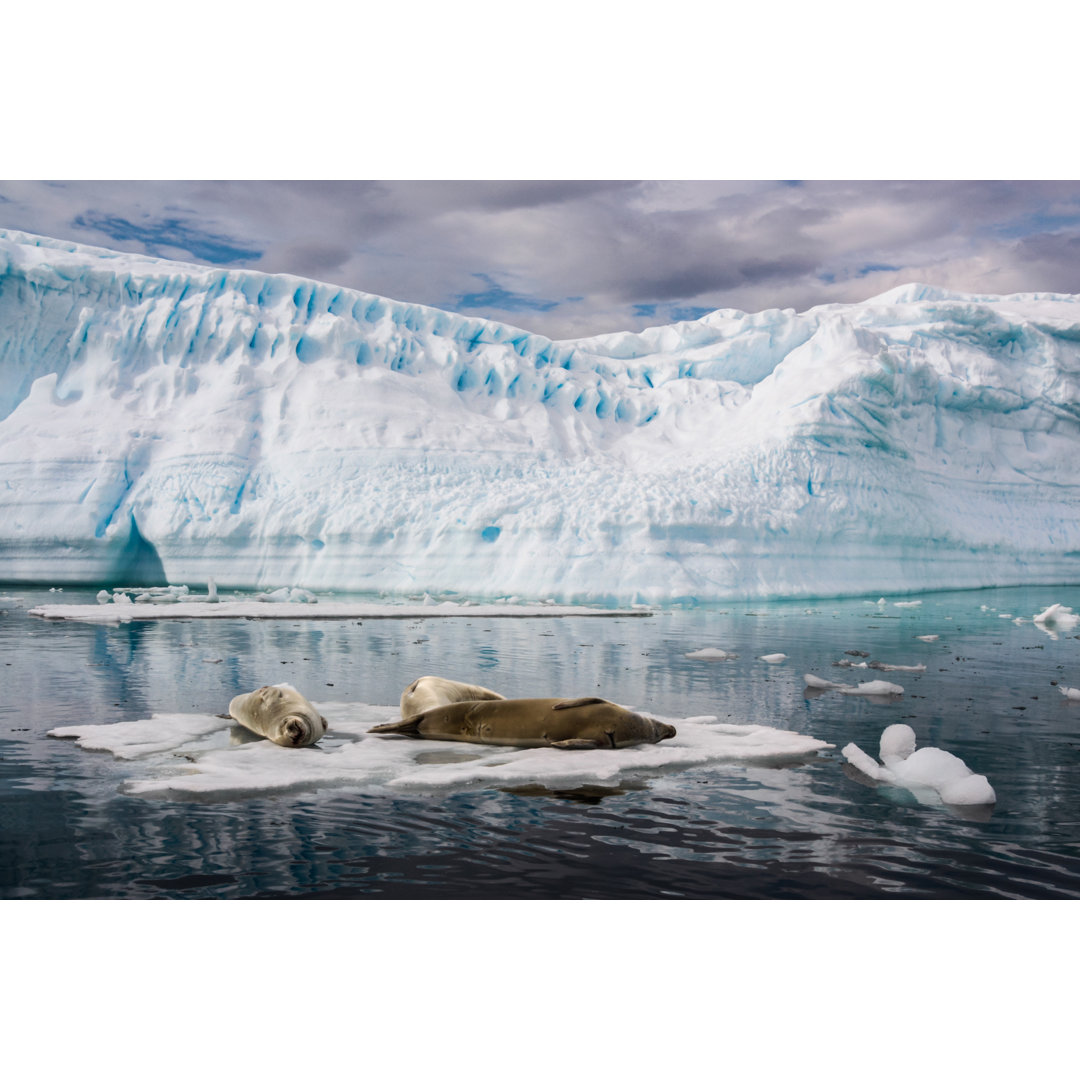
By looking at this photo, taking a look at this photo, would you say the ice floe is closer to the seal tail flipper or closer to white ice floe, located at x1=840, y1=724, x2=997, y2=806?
the seal tail flipper

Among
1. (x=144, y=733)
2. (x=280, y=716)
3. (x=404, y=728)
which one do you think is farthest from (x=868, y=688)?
(x=144, y=733)

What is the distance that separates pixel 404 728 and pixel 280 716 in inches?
23.5

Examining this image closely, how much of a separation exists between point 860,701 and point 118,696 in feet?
15.2

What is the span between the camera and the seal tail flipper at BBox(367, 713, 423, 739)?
4.73 metres

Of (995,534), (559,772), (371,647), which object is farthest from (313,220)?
(995,534)

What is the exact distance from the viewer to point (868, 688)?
6449 mm

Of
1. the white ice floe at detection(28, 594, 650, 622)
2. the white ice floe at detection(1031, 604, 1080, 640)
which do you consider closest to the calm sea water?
the white ice floe at detection(28, 594, 650, 622)

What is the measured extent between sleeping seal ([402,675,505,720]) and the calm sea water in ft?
2.98

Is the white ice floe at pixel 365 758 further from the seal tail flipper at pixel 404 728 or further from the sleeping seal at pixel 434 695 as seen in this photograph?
the sleeping seal at pixel 434 695

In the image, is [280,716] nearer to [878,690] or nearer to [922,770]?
[922,770]

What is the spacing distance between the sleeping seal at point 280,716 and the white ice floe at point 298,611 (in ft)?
23.8

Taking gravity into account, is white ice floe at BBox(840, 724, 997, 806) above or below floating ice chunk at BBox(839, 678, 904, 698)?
above

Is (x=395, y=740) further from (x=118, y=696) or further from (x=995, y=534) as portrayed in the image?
(x=995, y=534)

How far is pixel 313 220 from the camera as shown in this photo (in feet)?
A: 36.0
